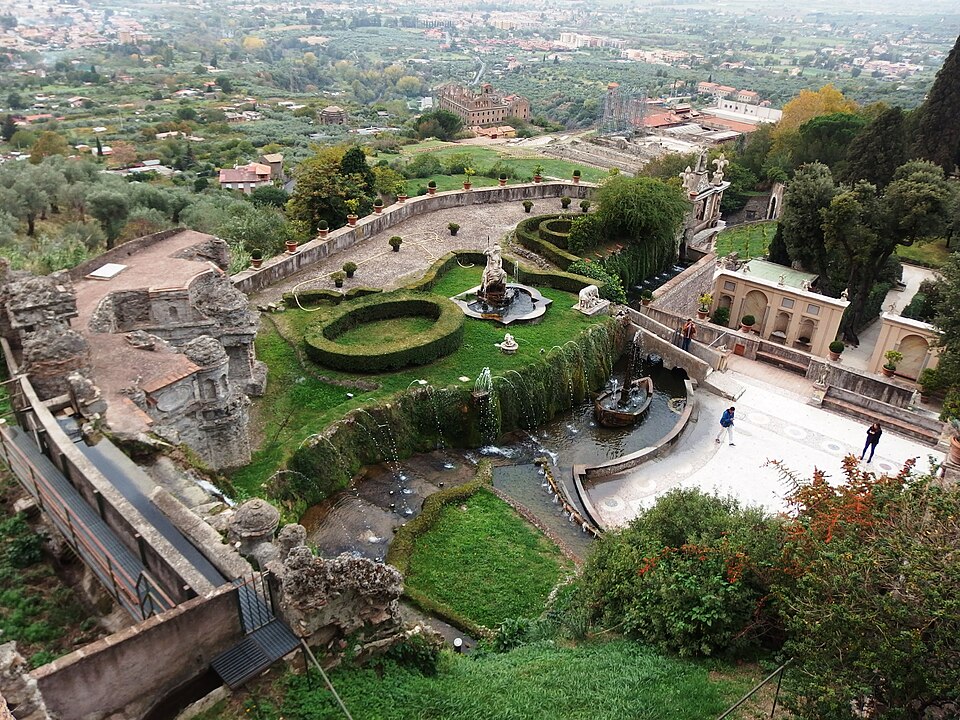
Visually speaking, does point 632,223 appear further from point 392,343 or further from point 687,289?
point 392,343

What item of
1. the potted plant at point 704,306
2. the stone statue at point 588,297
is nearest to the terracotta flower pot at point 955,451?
the stone statue at point 588,297

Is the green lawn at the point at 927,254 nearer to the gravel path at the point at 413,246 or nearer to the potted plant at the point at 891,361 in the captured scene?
the potted plant at the point at 891,361

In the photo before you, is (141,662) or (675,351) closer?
(141,662)

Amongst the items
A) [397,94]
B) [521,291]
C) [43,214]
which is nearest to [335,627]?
[521,291]

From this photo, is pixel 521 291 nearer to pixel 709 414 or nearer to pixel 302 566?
pixel 709 414

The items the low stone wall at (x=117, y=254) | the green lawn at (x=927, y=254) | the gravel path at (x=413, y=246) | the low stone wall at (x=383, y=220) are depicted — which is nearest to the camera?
the low stone wall at (x=117, y=254)

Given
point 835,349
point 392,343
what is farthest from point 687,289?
point 392,343
